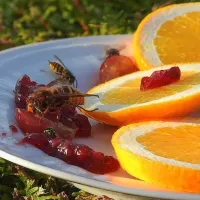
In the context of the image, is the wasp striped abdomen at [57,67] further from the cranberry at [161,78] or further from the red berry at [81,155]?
the red berry at [81,155]

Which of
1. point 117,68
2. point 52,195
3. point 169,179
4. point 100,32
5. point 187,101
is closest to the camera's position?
point 169,179

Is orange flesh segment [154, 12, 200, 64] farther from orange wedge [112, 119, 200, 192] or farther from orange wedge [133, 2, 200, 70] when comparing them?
orange wedge [112, 119, 200, 192]

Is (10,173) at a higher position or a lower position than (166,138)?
lower

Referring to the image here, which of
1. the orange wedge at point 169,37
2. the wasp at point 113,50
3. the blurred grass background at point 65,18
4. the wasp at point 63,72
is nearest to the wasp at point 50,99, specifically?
the wasp at point 63,72

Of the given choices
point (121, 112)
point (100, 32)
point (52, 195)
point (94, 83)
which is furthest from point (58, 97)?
point (100, 32)

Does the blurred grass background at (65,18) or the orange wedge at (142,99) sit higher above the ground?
the orange wedge at (142,99)

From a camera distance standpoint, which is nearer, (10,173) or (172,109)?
(172,109)

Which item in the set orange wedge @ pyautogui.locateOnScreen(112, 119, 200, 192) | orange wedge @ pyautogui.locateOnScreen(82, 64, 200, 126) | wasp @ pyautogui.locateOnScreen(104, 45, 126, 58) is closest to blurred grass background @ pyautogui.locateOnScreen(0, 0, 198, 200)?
wasp @ pyautogui.locateOnScreen(104, 45, 126, 58)

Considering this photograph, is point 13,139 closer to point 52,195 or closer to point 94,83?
point 52,195
